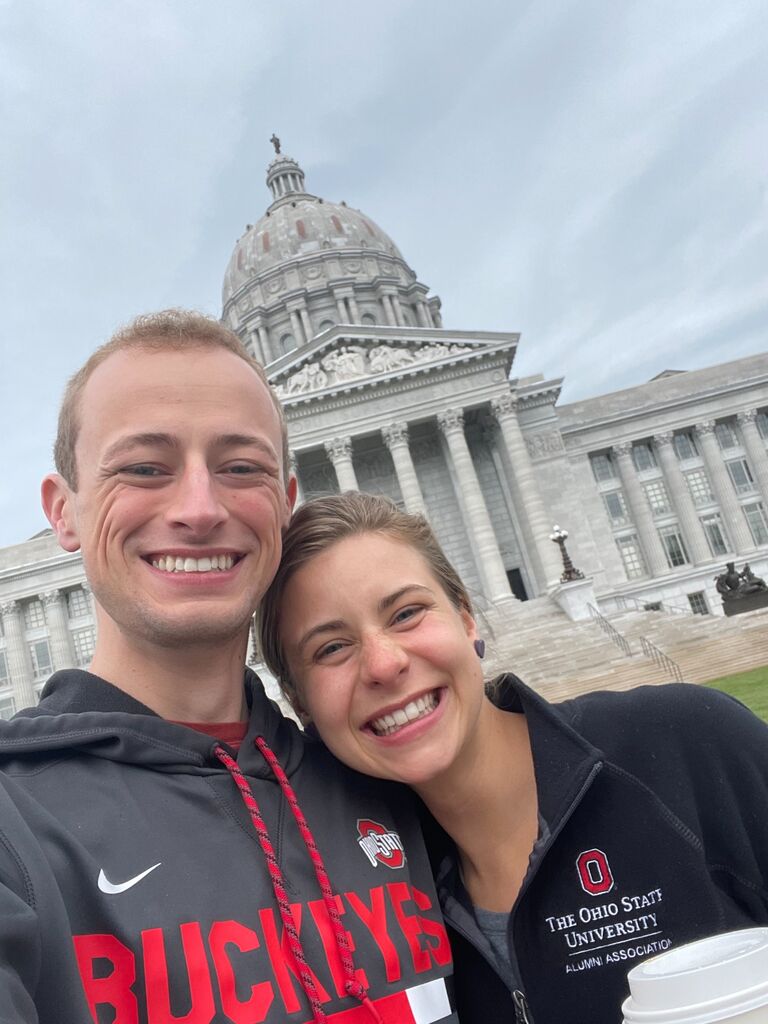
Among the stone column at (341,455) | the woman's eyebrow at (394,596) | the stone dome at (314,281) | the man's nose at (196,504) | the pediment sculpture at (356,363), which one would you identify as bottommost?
the woman's eyebrow at (394,596)

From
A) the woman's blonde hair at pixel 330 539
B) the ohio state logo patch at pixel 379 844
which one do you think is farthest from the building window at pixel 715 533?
the ohio state logo patch at pixel 379 844

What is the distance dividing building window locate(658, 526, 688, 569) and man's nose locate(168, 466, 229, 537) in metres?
49.4

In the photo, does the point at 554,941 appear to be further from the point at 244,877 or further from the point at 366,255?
the point at 366,255

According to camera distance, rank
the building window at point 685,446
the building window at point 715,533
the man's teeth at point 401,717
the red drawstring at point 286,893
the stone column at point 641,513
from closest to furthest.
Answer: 1. the red drawstring at point 286,893
2. the man's teeth at point 401,717
3. the stone column at point 641,513
4. the building window at point 715,533
5. the building window at point 685,446

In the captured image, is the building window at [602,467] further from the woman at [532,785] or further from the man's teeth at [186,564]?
the man's teeth at [186,564]

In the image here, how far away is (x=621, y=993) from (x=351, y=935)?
1004 mm

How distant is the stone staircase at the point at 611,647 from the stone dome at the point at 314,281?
124 ft

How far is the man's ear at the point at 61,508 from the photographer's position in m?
2.84

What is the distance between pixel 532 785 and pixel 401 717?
0.61m

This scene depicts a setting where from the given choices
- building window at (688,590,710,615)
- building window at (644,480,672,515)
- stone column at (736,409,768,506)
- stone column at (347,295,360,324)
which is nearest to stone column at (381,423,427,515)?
building window at (644,480,672,515)

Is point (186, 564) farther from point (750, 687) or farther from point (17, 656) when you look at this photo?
point (17, 656)

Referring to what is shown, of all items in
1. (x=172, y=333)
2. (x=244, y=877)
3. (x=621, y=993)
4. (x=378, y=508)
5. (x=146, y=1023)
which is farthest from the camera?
(x=378, y=508)

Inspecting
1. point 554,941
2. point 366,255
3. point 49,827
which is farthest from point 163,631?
point 366,255

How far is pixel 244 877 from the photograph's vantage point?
2141mm
